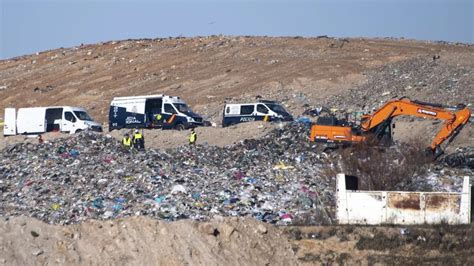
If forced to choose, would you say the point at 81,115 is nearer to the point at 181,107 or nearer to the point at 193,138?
the point at 181,107

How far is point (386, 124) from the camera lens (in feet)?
95.4

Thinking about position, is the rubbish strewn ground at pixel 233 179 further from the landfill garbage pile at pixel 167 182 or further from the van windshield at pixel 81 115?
the van windshield at pixel 81 115

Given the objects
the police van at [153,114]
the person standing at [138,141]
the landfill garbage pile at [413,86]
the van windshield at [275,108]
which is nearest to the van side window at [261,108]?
the van windshield at [275,108]

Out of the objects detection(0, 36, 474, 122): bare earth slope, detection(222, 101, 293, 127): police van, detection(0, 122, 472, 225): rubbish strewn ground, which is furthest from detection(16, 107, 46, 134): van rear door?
detection(0, 36, 474, 122): bare earth slope

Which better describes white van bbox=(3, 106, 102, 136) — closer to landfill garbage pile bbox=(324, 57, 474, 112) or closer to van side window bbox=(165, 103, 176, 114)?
van side window bbox=(165, 103, 176, 114)

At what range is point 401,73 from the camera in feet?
153

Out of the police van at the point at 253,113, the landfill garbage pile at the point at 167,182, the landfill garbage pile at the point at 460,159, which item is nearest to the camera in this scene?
the landfill garbage pile at the point at 167,182

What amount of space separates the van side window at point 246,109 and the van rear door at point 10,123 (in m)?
7.93

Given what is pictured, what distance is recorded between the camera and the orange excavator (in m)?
28.1

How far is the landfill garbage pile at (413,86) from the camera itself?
4003cm

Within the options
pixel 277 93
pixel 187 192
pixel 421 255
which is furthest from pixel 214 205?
pixel 277 93

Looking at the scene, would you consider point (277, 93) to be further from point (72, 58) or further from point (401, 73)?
point (72, 58)

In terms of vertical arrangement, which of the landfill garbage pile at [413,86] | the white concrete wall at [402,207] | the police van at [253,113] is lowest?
the white concrete wall at [402,207]

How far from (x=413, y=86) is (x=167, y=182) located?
21718 millimetres
